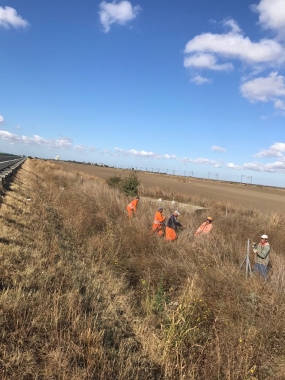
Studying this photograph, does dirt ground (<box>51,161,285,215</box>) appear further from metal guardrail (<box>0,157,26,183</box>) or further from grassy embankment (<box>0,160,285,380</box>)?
grassy embankment (<box>0,160,285,380</box>)

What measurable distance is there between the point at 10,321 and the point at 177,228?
7994mm

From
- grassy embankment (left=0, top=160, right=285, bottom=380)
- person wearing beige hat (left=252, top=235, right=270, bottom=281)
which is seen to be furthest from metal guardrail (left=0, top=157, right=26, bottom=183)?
person wearing beige hat (left=252, top=235, right=270, bottom=281)

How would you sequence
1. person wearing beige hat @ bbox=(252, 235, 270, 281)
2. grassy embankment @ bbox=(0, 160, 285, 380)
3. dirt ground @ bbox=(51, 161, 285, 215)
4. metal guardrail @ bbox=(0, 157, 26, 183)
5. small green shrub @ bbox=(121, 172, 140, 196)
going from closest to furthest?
grassy embankment @ bbox=(0, 160, 285, 380) < person wearing beige hat @ bbox=(252, 235, 270, 281) < metal guardrail @ bbox=(0, 157, 26, 183) < small green shrub @ bbox=(121, 172, 140, 196) < dirt ground @ bbox=(51, 161, 285, 215)

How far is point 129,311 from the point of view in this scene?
5.74 meters

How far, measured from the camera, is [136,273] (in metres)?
8.08

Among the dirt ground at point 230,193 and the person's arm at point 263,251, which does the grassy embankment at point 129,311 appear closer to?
the person's arm at point 263,251

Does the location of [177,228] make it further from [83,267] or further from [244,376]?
[244,376]

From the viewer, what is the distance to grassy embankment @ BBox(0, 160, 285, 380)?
12.6 ft

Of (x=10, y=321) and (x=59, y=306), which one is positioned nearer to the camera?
(x=10, y=321)

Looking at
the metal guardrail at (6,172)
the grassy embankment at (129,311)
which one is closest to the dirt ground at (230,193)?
the metal guardrail at (6,172)

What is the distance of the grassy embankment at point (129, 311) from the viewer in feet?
12.6

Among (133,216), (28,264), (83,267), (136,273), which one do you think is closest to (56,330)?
(28,264)

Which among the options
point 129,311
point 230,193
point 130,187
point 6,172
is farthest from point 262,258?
point 230,193

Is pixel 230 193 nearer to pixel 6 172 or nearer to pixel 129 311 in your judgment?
pixel 6 172
